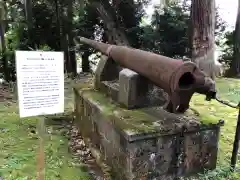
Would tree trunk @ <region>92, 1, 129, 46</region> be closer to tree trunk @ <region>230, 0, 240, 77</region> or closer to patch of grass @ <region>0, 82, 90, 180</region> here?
tree trunk @ <region>230, 0, 240, 77</region>

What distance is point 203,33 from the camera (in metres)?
7.16

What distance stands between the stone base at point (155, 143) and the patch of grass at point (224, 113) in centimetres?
21

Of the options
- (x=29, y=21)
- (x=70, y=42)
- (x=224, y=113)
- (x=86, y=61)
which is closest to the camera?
(x=224, y=113)

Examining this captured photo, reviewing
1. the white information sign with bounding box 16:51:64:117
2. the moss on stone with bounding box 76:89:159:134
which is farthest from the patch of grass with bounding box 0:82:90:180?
the moss on stone with bounding box 76:89:159:134

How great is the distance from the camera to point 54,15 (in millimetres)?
10484

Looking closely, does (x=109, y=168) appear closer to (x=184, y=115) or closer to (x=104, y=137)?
(x=104, y=137)

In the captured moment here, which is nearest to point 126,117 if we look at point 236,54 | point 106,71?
point 106,71

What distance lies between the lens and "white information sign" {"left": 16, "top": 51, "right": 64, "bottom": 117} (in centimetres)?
260

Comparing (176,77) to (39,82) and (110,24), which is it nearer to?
(39,82)

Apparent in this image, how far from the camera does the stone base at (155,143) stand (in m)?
2.92

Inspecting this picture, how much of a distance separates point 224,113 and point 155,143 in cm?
296

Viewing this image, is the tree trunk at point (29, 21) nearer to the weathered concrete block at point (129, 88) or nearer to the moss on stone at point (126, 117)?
the moss on stone at point (126, 117)

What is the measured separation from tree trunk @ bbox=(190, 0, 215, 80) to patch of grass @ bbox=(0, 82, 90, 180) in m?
4.07

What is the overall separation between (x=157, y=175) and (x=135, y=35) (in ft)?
26.9
